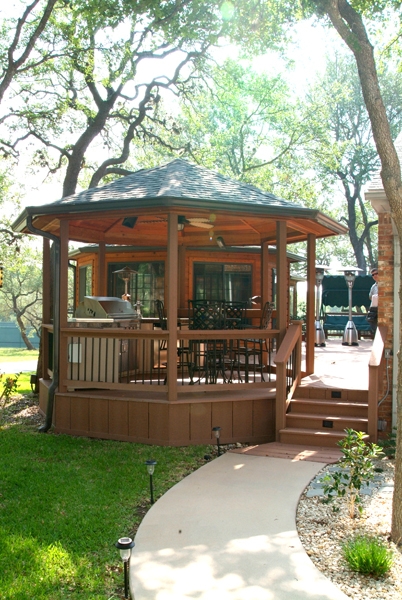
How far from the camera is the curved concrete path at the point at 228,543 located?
3.23 meters

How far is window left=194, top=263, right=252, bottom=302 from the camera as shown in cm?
1334

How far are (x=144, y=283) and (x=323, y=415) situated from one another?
741cm

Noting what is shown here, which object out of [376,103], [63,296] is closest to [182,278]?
[63,296]

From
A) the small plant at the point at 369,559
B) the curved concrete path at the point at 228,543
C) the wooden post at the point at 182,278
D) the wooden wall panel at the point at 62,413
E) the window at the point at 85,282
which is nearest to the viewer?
the curved concrete path at the point at 228,543

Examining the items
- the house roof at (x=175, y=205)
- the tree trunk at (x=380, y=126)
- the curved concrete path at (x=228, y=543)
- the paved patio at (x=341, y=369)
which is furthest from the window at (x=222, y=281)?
the tree trunk at (x=380, y=126)

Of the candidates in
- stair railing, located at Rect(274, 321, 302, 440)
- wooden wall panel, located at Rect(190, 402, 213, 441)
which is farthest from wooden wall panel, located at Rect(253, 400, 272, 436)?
wooden wall panel, located at Rect(190, 402, 213, 441)

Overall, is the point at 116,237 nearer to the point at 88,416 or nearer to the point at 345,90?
the point at 88,416

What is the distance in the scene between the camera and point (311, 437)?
6.55 meters

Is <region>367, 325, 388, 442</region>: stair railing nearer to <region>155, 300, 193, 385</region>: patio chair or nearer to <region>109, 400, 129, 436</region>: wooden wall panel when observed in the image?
<region>155, 300, 193, 385</region>: patio chair

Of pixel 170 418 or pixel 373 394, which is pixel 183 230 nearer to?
pixel 170 418

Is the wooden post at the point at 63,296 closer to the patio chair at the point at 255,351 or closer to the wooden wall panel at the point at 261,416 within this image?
the patio chair at the point at 255,351

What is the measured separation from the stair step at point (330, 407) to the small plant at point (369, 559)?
11.0 feet

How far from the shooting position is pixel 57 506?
4645 mm

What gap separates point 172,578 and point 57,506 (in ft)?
5.38
